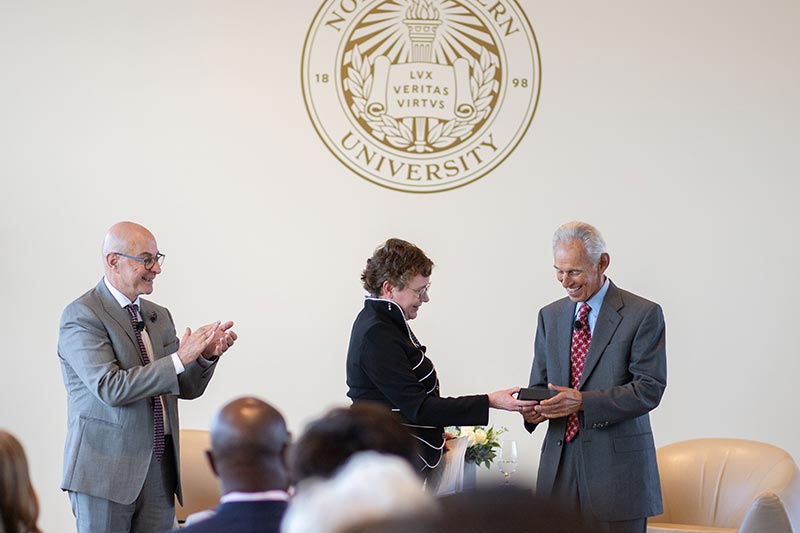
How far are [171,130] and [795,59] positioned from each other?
345 centimetres

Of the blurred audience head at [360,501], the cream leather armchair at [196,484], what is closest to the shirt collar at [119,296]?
the cream leather armchair at [196,484]

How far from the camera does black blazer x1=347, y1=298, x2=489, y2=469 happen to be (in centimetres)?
393

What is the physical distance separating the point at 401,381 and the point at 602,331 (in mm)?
781

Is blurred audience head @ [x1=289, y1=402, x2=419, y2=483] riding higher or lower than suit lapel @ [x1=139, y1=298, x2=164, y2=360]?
lower

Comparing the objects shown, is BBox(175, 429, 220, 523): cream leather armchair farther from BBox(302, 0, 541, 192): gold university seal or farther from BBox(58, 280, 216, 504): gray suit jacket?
BBox(302, 0, 541, 192): gold university seal

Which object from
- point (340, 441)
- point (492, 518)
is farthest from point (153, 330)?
point (492, 518)

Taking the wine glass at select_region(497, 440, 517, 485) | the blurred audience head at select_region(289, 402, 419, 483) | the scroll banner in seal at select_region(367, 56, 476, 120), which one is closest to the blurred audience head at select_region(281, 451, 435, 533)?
the blurred audience head at select_region(289, 402, 419, 483)

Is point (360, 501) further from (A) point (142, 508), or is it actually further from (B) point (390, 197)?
(B) point (390, 197)

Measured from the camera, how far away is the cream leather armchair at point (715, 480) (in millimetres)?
4781

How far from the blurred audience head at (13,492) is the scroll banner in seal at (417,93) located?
388 centimetres

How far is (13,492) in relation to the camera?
231 centimetres

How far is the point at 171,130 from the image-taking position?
234 inches

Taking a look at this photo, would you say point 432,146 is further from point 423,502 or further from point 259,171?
point 423,502

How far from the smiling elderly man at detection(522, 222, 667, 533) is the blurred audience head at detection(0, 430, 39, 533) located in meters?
2.12
